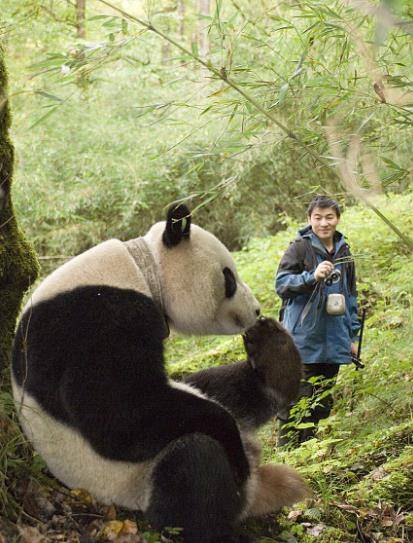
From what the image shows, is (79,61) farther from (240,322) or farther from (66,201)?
(66,201)

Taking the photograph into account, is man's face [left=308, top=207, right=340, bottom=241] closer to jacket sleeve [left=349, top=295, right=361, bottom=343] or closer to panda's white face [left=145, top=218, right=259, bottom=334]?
jacket sleeve [left=349, top=295, right=361, bottom=343]

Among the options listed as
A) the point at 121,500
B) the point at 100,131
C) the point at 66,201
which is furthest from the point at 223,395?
the point at 100,131

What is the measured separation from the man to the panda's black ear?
7.55 feet

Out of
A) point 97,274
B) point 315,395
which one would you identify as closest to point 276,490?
point 97,274

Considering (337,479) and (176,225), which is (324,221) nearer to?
(337,479)

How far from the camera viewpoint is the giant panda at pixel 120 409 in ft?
9.75

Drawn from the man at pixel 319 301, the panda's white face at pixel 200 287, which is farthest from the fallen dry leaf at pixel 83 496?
the man at pixel 319 301

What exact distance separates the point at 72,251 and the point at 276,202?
4.22 metres

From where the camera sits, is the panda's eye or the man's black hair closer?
the panda's eye

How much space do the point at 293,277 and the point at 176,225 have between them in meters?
2.43

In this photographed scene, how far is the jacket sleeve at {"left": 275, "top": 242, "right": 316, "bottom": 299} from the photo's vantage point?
5.59 meters

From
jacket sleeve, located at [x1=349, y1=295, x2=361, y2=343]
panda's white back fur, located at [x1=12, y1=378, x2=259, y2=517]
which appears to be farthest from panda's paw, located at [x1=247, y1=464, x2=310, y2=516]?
jacket sleeve, located at [x1=349, y1=295, x2=361, y2=343]

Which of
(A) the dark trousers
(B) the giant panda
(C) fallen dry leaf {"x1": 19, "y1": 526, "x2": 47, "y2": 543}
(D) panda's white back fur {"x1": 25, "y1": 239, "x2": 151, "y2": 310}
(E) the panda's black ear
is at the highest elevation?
(E) the panda's black ear

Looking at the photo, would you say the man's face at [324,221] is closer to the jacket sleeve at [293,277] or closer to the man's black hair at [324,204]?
the man's black hair at [324,204]
